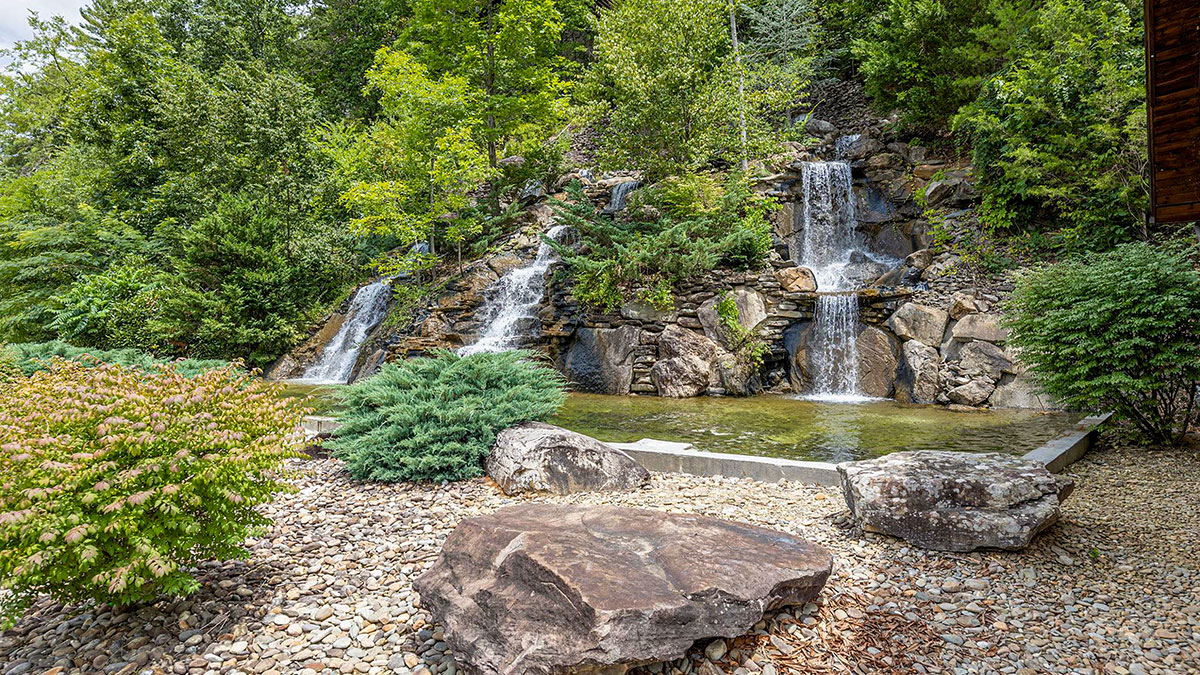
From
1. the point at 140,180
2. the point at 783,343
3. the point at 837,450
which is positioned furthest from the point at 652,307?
the point at 140,180

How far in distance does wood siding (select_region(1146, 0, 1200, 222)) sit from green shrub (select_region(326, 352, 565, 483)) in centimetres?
524

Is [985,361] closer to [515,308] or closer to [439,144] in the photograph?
[515,308]

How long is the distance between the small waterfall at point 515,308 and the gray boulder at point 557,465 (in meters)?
7.43

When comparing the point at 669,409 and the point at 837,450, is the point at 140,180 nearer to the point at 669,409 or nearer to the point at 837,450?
the point at 669,409

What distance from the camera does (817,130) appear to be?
17781 millimetres

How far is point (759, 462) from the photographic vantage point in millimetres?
4680

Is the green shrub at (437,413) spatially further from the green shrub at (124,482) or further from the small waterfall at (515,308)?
the small waterfall at (515,308)

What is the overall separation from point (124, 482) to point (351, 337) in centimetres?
1306

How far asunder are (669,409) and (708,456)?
390 cm

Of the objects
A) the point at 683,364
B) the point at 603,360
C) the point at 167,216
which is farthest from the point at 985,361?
the point at 167,216

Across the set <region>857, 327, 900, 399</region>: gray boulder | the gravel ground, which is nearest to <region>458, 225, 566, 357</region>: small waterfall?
<region>857, 327, 900, 399</region>: gray boulder

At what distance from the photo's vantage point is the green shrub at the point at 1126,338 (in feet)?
15.7

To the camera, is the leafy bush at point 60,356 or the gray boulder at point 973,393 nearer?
the leafy bush at point 60,356

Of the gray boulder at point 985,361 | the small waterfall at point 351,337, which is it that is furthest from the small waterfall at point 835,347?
the small waterfall at point 351,337
